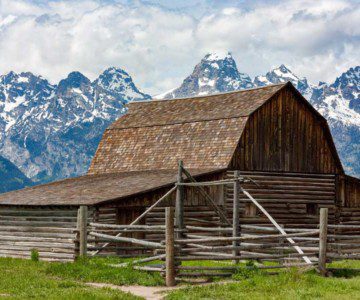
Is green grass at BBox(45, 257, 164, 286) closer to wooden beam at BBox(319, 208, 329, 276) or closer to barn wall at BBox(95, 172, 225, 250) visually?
wooden beam at BBox(319, 208, 329, 276)

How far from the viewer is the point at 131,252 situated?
103 feet

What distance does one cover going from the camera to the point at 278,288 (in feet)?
58.1

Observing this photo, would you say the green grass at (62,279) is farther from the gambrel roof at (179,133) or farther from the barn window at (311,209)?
the barn window at (311,209)

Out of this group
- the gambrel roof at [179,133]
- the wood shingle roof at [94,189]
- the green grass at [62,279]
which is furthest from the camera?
the gambrel roof at [179,133]

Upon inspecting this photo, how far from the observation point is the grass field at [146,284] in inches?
658

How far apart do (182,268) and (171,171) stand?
1658cm

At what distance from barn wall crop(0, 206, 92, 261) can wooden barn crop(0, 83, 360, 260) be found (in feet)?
0.15

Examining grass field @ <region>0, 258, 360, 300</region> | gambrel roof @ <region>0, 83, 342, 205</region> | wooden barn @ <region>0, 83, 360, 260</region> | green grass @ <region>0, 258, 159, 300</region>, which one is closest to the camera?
green grass @ <region>0, 258, 159, 300</region>

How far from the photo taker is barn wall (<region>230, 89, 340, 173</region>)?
119 ft

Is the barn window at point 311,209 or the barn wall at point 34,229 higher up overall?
the barn window at point 311,209

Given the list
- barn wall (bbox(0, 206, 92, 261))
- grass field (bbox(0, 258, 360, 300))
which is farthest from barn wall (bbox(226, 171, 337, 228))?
grass field (bbox(0, 258, 360, 300))

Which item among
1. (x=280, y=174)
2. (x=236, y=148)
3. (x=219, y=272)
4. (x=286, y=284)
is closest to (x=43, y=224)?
(x=236, y=148)

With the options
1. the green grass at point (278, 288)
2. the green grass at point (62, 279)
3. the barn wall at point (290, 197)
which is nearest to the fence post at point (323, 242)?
the green grass at point (278, 288)

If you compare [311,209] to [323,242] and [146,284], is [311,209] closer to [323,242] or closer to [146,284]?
[323,242]
